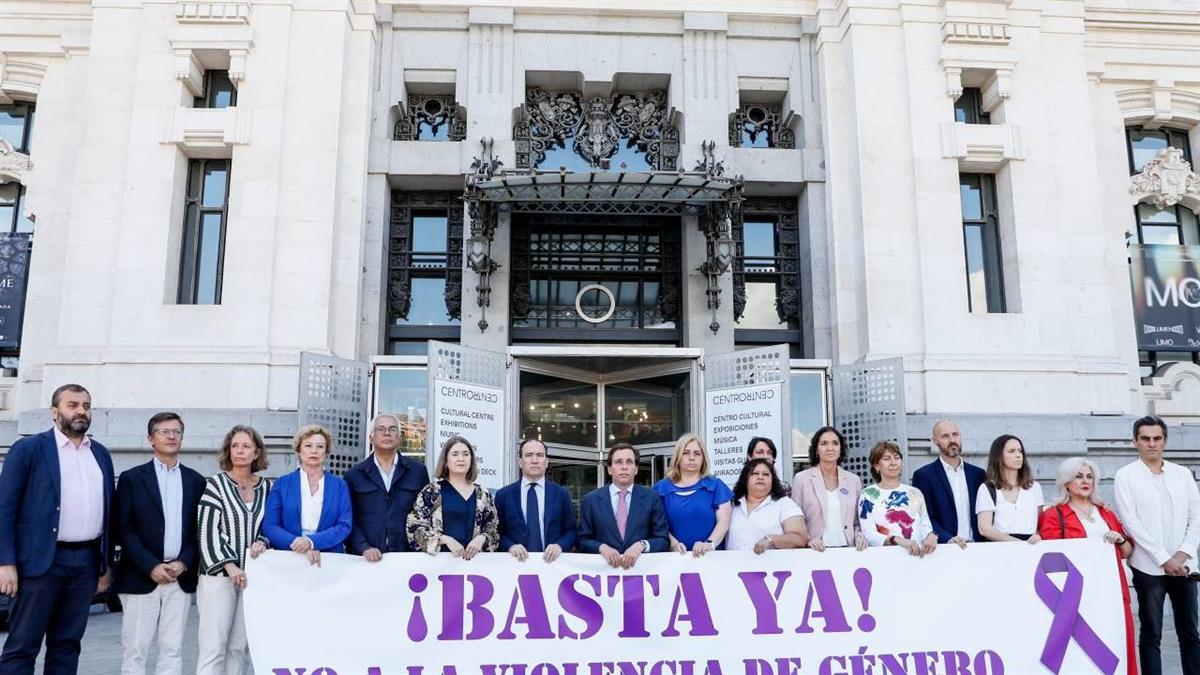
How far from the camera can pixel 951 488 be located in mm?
8383

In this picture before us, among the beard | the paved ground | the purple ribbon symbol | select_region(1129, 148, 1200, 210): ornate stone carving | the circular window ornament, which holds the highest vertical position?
select_region(1129, 148, 1200, 210): ornate stone carving

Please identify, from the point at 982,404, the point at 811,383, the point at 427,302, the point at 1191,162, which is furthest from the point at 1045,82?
the point at 427,302

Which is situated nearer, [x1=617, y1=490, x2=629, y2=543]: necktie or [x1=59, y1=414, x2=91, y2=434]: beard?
Answer: [x1=59, y1=414, x2=91, y2=434]: beard

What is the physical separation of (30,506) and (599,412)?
941cm

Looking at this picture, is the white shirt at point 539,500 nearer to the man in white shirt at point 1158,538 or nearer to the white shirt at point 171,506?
the white shirt at point 171,506

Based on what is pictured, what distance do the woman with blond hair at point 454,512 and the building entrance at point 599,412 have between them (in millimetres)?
6658

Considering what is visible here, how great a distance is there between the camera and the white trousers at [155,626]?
265 inches

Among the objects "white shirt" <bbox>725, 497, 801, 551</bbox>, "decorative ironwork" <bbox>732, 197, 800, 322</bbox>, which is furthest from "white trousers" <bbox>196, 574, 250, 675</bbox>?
"decorative ironwork" <bbox>732, 197, 800, 322</bbox>

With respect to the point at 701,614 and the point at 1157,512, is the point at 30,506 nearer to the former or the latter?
the point at 701,614

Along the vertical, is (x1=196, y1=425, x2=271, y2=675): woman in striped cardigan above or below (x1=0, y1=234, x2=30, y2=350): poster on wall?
below

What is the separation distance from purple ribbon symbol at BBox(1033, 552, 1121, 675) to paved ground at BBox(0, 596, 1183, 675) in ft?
6.80

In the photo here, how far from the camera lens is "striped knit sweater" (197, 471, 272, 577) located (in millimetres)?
6828

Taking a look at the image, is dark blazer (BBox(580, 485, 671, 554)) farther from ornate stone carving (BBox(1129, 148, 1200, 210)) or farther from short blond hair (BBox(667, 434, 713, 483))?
ornate stone carving (BBox(1129, 148, 1200, 210))

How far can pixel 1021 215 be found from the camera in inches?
578
